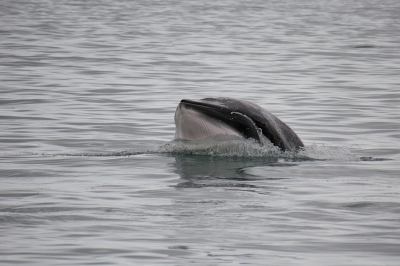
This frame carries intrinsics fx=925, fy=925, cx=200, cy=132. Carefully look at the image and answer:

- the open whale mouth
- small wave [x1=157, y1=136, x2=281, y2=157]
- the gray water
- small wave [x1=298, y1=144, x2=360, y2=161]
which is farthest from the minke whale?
small wave [x1=298, y1=144, x2=360, y2=161]

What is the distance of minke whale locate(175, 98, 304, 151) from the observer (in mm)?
12039

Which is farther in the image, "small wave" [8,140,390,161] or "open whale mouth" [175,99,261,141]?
"small wave" [8,140,390,161]

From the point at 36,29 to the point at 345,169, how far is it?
34710 millimetres

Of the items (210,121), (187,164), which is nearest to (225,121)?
(210,121)

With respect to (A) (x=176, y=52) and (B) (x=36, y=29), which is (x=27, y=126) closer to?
(A) (x=176, y=52)

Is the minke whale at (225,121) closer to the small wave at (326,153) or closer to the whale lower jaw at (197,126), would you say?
the whale lower jaw at (197,126)

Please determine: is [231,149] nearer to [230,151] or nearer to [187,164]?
[230,151]

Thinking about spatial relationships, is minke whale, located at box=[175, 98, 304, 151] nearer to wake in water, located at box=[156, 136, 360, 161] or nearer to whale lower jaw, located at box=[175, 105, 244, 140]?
whale lower jaw, located at box=[175, 105, 244, 140]

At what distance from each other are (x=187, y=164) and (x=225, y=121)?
1.12m

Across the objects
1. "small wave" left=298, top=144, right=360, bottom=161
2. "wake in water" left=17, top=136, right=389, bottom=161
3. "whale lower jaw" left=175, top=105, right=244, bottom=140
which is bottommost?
"small wave" left=298, top=144, right=360, bottom=161

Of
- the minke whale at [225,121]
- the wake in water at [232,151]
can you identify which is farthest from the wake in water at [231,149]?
the minke whale at [225,121]

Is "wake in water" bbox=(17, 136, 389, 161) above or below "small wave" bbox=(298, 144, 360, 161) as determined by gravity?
above

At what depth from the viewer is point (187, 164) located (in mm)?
12992

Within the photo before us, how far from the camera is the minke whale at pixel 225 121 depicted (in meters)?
12.0
